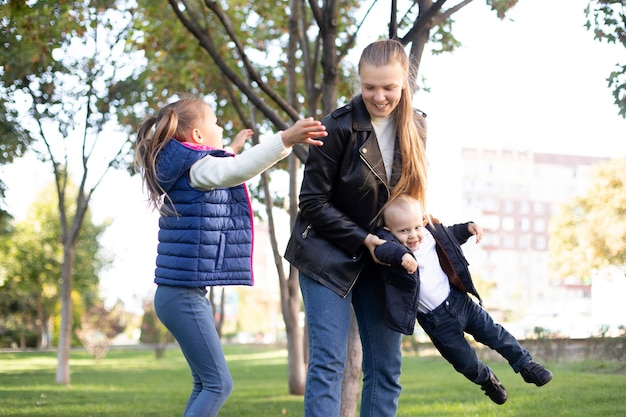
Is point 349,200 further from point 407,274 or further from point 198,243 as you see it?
point 198,243

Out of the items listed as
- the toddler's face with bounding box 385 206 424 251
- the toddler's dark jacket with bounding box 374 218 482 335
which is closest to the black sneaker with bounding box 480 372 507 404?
the toddler's dark jacket with bounding box 374 218 482 335

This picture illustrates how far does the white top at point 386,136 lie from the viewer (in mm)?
3881

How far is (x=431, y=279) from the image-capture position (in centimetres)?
411

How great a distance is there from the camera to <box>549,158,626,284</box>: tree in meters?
27.6

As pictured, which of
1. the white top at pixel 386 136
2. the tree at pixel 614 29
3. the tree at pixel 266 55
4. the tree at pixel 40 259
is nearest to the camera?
the white top at pixel 386 136

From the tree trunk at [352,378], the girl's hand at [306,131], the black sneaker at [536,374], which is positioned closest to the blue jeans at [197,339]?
the girl's hand at [306,131]

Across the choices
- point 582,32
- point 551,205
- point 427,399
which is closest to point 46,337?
point 427,399

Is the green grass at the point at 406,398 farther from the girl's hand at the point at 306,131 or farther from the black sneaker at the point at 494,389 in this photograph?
the girl's hand at the point at 306,131

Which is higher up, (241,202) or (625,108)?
(625,108)

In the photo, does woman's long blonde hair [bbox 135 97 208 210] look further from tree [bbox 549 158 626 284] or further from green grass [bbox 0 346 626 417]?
tree [bbox 549 158 626 284]

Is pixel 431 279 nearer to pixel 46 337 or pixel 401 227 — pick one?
pixel 401 227

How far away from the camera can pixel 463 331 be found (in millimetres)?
4141

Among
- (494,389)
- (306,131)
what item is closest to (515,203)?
(494,389)

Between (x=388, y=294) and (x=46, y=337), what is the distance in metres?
45.4
